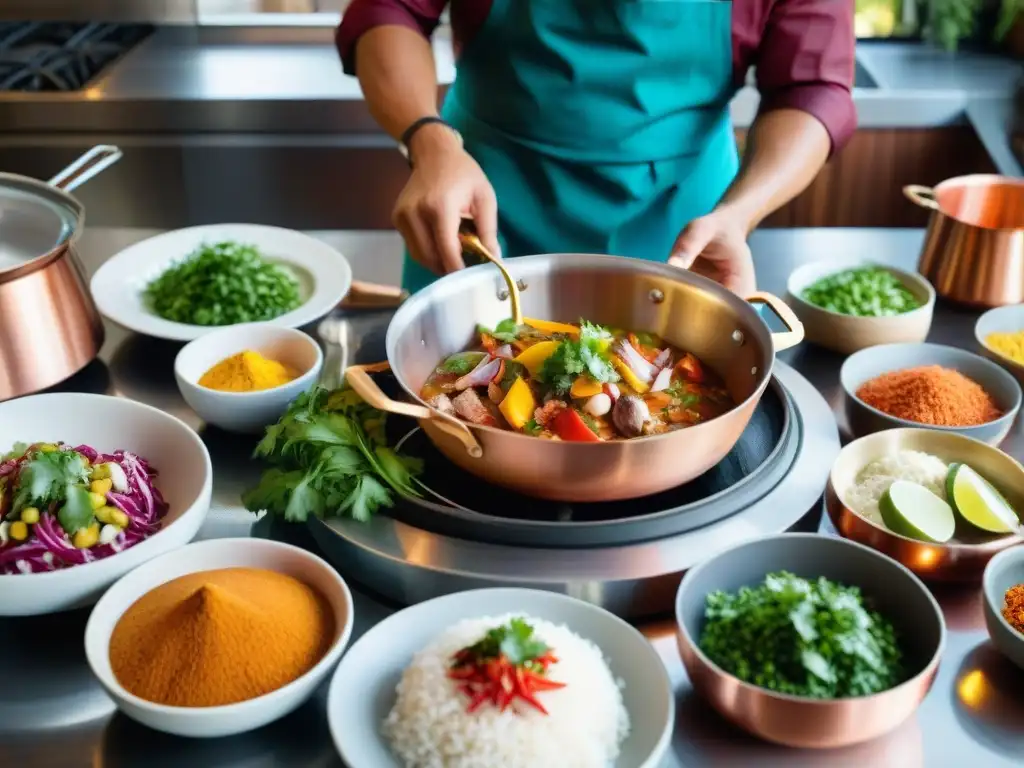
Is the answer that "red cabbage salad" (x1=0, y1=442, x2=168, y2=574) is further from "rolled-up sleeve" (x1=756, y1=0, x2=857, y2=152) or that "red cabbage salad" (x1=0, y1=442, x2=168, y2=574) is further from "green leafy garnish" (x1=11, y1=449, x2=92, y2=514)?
"rolled-up sleeve" (x1=756, y1=0, x2=857, y2=152)

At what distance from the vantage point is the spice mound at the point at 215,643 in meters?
1.04

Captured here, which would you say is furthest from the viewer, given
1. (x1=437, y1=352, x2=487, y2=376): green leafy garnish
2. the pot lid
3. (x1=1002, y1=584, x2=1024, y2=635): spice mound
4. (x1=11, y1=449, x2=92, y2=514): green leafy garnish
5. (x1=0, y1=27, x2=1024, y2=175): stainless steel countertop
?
(x1=0, y1=27, x2=1024, y2=175): stainless steel countertop

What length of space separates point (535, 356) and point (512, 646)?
0.51 m

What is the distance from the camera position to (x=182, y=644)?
105cm

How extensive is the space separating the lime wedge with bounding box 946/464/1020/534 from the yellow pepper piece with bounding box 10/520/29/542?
3.52ft

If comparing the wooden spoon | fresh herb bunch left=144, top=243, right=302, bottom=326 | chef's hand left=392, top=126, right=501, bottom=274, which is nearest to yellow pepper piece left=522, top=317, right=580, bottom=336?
the wooden spoon

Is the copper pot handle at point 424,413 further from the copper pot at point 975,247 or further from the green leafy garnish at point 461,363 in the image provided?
the copper pot at point 975,247

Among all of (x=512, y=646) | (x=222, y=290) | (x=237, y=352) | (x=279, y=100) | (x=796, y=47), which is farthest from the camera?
(x=279, y=100)

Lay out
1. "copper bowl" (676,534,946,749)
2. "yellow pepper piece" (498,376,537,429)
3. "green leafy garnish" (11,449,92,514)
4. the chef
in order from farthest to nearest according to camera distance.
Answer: the chef
"yellow pepper piece" (498,376,537,429)
"green leafy garnish" (11,449,92,514)
"copper bowl" (676,534,946,749)

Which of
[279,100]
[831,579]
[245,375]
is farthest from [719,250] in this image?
[279,100]

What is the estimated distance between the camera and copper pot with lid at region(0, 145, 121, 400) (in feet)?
4.95

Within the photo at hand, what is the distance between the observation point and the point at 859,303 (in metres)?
1.76

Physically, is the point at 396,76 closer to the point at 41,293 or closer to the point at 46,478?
the point at 41,293

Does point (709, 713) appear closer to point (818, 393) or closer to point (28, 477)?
point (818, 393)
